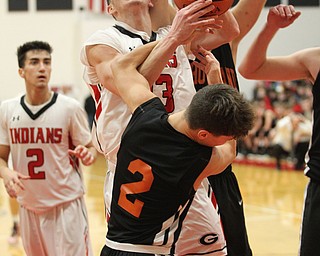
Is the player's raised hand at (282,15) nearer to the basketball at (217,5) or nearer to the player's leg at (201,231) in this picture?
the basketball at (217,5)

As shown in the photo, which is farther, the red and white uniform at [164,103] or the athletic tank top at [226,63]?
the athletic tank top at [226,63]

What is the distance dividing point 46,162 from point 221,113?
3011 millimetres

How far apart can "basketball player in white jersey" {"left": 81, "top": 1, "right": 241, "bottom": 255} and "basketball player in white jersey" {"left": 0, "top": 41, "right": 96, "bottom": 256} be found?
6.19ft

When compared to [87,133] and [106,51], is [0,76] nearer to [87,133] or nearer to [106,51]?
[87,133]

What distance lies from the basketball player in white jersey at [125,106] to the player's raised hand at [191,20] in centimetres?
42

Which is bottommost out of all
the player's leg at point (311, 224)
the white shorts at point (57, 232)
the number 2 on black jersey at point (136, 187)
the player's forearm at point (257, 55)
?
the white shorts at point (57, 232)

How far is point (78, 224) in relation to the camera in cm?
544

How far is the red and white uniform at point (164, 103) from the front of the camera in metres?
3.38

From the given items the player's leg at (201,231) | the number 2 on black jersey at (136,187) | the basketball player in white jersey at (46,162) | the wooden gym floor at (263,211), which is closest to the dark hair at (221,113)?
the number 2 on black jersey at (136,187)

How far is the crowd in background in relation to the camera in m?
13.5

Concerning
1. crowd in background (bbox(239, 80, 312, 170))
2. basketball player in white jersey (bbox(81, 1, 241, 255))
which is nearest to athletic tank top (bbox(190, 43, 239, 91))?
basketball player in white jersey (bbox(81, 1, 241, 255))

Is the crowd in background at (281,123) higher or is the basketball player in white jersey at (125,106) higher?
the basketball player in white jersey at (125,106)

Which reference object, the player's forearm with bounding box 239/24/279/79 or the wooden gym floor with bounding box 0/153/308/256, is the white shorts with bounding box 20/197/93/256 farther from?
the player's forearm with bounding box 239/24/279/79

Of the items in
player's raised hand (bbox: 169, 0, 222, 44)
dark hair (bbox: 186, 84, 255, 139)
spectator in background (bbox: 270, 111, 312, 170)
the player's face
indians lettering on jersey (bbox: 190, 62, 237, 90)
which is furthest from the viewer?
spectator in background (bbox: 270, 111, 312, 170)
